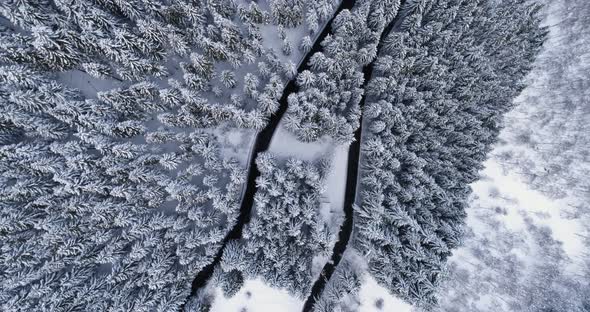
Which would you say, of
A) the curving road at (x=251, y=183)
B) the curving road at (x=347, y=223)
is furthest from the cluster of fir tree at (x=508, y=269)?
the curving road at (x=251, y=183)

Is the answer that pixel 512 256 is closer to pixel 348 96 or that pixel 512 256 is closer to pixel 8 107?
pixel 348 96

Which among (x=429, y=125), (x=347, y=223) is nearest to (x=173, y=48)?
(x=347, y=223)

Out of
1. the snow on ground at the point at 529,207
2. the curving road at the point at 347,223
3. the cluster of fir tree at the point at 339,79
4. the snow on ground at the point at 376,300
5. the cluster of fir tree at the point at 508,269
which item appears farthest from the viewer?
the snow on ground at the point at 529,207

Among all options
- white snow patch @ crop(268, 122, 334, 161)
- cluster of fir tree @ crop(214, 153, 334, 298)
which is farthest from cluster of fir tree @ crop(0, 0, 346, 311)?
white snow patch @ crop(268, 122, 334, 161)

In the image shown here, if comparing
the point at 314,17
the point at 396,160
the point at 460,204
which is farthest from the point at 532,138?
the point at 314,17

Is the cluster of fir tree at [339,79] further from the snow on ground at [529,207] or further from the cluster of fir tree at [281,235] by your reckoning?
the snow on ground at [529,207]

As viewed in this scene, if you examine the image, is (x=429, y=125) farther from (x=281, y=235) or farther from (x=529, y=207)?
(x=281, y=235)
